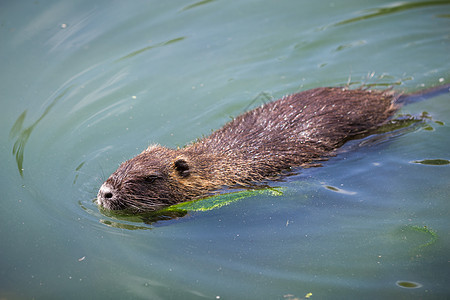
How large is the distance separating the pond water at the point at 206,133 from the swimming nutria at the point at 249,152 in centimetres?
22

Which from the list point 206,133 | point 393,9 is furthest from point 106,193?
point 393,9

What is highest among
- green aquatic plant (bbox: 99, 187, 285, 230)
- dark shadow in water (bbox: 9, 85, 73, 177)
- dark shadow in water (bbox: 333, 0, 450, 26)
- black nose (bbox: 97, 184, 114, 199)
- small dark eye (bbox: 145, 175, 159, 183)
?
dark shadow in water (bbox: 333, 0, 450, 26)

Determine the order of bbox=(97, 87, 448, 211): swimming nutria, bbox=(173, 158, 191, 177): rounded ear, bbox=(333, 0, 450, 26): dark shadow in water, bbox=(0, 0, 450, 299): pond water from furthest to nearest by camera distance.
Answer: bbox=(333, 0, 450, 26): dark shadow in water → bbox=(173, 158, 191, 177): rounded ear → bbox=(97, 87, 448, 211): swimming nutria → bbox=(0, 0, 450, 299): pond water

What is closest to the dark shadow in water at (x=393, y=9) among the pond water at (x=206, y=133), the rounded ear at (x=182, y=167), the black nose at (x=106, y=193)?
the pond water at (x=206, y=133)

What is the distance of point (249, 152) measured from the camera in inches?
198

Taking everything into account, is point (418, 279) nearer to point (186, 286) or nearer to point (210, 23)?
point (186, 286)

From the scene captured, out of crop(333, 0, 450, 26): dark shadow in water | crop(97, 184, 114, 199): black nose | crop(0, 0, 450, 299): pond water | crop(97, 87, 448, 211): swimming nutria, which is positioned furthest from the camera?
crop(333, 0, 450, 26): dark shadow in water

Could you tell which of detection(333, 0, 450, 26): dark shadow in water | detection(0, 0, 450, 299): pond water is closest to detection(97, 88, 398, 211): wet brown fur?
detection(0, 0, 450, 299): pond water

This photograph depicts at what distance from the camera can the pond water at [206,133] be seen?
13.3 feet

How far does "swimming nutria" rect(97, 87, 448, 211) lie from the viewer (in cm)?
473

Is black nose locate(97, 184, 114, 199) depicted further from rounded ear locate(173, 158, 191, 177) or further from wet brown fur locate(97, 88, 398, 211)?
rounded ear locate(173, 158, 191, 177)

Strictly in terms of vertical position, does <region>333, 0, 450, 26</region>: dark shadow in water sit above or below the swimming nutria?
above

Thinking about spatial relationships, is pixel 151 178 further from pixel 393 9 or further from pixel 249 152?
pixel 393 9

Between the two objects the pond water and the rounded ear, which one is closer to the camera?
the pond water
